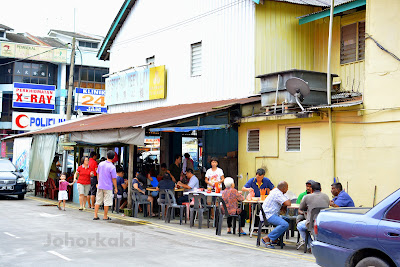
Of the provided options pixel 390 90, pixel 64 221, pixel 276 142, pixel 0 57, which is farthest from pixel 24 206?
pixel 0 57

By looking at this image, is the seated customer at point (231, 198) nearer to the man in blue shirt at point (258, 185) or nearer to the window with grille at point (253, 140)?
the man in blue shirt at point (258, 185)

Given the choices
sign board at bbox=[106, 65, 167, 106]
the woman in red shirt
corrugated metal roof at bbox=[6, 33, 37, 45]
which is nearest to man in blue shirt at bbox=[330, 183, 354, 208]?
the woman in red shirt

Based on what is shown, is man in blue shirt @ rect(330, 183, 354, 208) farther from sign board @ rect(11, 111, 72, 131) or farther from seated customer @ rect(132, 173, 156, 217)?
sign board @ rect(11, 111, 72, 131)

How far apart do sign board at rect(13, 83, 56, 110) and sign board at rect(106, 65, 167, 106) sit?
19302 millimetres

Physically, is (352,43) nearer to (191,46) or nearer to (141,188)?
(191,46)

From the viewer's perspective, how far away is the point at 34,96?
145ft

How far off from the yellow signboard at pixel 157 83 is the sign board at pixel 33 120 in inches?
798

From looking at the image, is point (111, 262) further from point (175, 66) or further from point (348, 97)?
point (175, 66)

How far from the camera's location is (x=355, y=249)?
6656mm

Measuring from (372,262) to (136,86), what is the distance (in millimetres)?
18394

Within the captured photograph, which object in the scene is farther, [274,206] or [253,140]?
[253,140]

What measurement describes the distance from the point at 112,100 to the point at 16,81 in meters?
23.4

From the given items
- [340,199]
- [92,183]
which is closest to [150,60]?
[92,183]

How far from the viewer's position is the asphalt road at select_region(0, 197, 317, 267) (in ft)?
29.8
